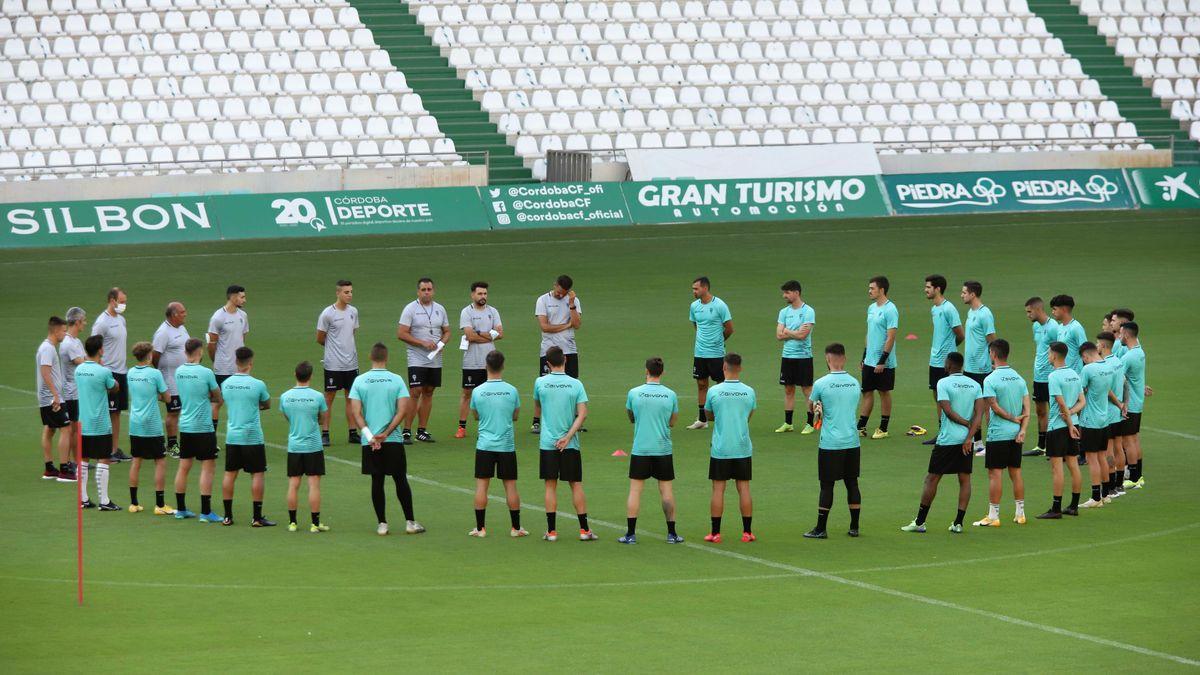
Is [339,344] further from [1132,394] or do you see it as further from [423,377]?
[1132,394]

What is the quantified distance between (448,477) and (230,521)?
3.14 meters

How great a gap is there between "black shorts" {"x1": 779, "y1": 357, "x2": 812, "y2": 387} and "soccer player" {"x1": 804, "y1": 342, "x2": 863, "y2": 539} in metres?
5.56

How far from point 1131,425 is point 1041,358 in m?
1.92

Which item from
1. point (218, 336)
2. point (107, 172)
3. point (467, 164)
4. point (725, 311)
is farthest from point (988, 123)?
point (218, 336)

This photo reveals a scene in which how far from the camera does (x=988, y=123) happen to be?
1881 inches

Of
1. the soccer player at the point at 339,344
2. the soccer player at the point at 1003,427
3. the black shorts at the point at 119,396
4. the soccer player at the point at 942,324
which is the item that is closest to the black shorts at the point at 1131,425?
the soccer player at the point at 1003,427

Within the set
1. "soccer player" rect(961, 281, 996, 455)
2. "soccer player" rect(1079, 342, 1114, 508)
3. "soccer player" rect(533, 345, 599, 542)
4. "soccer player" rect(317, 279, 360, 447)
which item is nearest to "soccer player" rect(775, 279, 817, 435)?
"soccer player" rect(961, 281, 996, 455)

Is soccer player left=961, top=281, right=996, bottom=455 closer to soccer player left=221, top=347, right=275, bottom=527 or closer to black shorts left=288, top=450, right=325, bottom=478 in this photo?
black shorts left=288, top=450, right=325, bottom=478

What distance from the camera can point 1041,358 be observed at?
20.1m

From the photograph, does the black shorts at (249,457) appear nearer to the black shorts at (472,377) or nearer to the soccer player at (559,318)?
the black shorts at (472,377)

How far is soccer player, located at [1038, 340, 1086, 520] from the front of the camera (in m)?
17.1

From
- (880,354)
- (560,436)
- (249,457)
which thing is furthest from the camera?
(880,354)

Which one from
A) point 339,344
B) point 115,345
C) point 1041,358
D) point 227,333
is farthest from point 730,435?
point 115,345

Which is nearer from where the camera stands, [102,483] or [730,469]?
[730,469]
